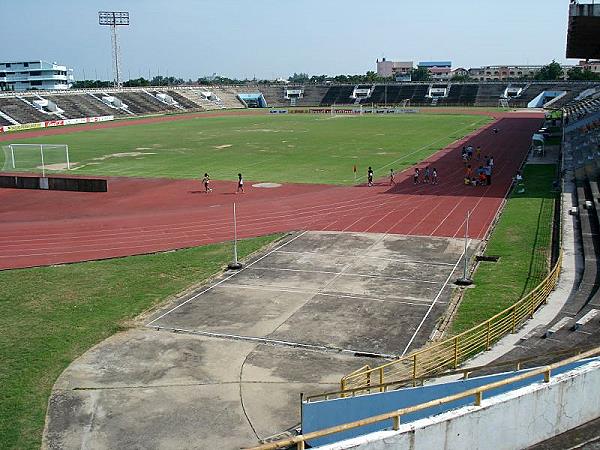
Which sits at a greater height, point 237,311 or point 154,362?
point 237,311

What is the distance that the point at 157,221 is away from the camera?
33.9 metres

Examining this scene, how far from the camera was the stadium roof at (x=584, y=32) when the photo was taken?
30.4m

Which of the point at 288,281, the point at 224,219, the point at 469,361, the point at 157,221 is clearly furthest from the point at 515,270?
the point at 157,221

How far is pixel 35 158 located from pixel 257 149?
66.8ft

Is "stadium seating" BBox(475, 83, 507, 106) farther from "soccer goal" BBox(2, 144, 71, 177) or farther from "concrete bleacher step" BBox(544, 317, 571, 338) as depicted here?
"concrete bleacher step" BBox(544, 317, 571, 338)

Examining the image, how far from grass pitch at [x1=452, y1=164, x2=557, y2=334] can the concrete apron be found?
108cm

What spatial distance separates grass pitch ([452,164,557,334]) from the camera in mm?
19891

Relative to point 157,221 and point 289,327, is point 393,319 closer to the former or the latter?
point 289,327

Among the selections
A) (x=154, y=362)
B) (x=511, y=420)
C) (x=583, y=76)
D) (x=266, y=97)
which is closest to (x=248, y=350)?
(x=154, y=362)

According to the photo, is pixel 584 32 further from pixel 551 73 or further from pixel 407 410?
pixel 551 73

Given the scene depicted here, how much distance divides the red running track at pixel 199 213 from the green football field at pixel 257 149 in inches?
185

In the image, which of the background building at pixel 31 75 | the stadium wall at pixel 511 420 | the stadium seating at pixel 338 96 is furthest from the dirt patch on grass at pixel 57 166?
the background building at pixel 31 75

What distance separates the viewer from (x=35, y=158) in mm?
57188

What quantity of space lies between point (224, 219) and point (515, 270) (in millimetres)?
15875
